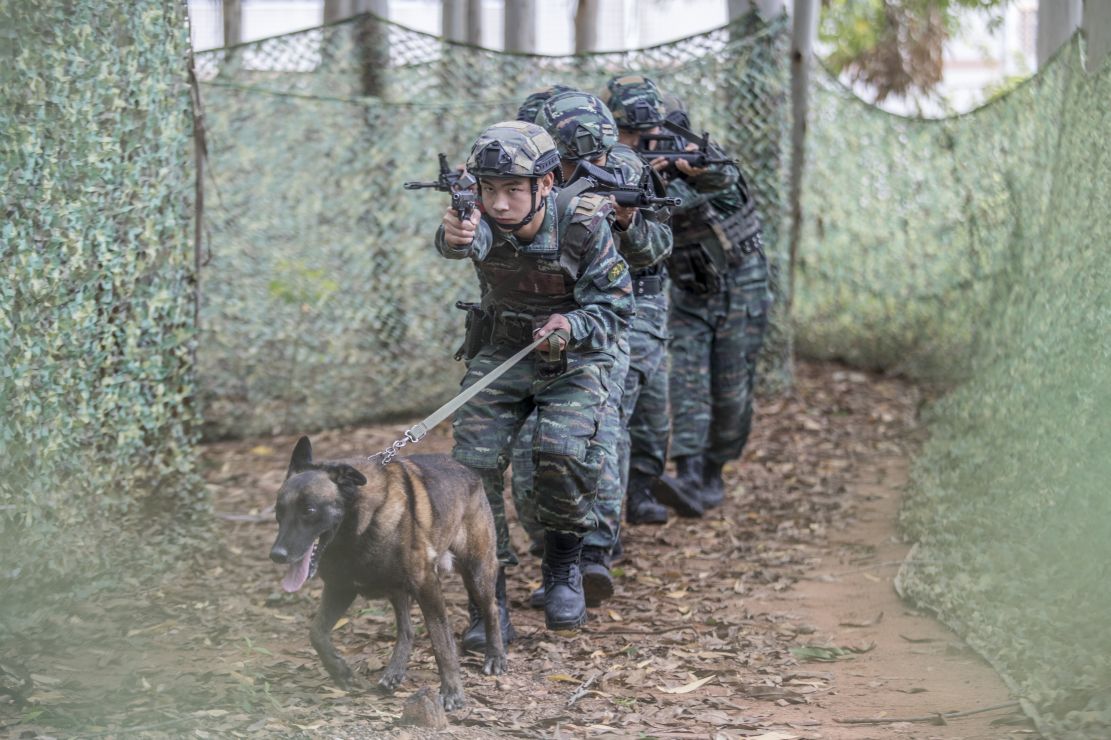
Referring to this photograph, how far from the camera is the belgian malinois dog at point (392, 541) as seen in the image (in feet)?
14.4

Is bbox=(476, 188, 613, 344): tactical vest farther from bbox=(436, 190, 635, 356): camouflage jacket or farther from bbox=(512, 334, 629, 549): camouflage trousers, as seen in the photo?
bbox=(512, 334, 629, 549): camouflage trousers

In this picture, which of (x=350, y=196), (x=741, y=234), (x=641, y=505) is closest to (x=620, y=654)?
(x=641, y=505)

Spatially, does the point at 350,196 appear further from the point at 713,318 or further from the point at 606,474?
the point at 606,474

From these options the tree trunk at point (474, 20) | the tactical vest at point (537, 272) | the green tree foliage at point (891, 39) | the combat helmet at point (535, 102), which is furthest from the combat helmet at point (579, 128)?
the green tree foliage at point (891, 39)

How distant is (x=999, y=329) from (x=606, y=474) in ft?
14.0

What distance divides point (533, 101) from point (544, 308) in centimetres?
157

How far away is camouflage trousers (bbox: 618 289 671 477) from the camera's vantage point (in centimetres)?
664

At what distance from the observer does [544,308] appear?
5.38 m

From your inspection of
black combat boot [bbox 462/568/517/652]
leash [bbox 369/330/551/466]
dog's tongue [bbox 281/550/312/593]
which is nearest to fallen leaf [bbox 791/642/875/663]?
black combat boot [bbox 462/568/517/652]

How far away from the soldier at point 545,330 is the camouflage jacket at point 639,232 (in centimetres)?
54

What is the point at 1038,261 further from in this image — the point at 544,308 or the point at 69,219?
the point at 69,219

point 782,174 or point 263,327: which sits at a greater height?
point 782,174

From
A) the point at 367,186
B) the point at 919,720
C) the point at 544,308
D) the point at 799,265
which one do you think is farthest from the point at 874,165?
the point at 919,720

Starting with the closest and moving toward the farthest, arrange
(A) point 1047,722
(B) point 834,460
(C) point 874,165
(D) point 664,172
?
1. (A) point 1047,722
2. (D) point 664,172
3. (B) point 834,460
4. (C) point 874,165
